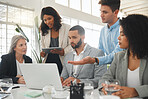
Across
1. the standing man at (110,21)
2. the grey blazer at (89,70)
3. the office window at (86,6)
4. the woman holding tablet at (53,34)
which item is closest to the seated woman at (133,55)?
the grey blazer at (89,70)

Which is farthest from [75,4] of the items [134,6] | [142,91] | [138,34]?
[142,91]

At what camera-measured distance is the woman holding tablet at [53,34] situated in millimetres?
2367

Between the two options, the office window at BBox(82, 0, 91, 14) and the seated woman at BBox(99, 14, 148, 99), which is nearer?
the seated woman at BBox(99, 14, 148, 99)

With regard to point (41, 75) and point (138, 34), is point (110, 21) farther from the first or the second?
point (41, 75)

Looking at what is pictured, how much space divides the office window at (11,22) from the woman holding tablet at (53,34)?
2.06 metres

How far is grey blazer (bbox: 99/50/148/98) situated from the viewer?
1.22 m

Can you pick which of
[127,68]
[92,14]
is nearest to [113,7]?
[127,68]

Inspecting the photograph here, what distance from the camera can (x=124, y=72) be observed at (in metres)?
1.48

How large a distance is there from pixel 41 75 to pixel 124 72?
707 mm

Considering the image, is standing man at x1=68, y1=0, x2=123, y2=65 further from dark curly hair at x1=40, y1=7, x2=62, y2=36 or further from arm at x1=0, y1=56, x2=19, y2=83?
arm at x1=0, y1=56, x2=19, y2=83

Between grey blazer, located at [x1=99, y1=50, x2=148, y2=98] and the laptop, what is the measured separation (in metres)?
0.40

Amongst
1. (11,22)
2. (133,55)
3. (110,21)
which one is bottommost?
(133,55)

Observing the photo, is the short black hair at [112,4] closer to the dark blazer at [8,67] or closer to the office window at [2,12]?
the dark blazer at [8,67]

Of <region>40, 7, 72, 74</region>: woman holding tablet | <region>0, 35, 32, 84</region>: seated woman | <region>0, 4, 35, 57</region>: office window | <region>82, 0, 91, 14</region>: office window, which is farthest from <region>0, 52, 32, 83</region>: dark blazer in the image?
<region>82, 0, 91, 14</region>: office window
